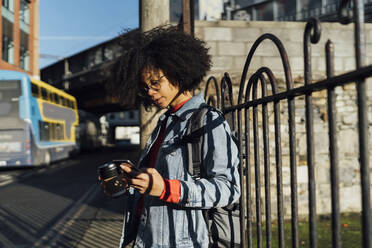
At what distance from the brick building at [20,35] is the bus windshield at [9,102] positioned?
12197mm

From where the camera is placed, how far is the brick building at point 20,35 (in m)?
23.7

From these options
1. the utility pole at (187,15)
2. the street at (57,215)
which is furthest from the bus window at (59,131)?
the utility pole at (187,15)

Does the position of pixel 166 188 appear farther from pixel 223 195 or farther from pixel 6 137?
pixel 6 137

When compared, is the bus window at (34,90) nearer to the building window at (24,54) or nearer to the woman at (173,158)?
the woman at (173,158)

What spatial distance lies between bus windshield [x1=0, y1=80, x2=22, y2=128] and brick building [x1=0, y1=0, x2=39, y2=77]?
12197 millimetres

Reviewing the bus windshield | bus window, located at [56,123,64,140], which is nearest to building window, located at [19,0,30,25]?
bus window, located at [56,123,64,140]

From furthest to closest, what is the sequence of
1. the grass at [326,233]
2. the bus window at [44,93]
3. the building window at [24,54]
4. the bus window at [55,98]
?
the building window at [24,54] < the bus window at [55,98] < the bus window at [44,93] < the grass at [326,233]

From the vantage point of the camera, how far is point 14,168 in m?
15.1

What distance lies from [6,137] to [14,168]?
3.21m

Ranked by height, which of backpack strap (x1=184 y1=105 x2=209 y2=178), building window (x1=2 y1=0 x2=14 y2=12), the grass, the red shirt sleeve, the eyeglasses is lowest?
the grass

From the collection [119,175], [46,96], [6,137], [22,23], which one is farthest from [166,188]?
[22,23]

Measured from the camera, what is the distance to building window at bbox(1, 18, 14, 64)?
77.2ft

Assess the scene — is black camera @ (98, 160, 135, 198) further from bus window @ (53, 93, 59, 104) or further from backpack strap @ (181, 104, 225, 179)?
bus window @ (53, 93, 59, 104)

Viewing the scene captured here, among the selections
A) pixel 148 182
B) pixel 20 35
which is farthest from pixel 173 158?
pixel 20 35
